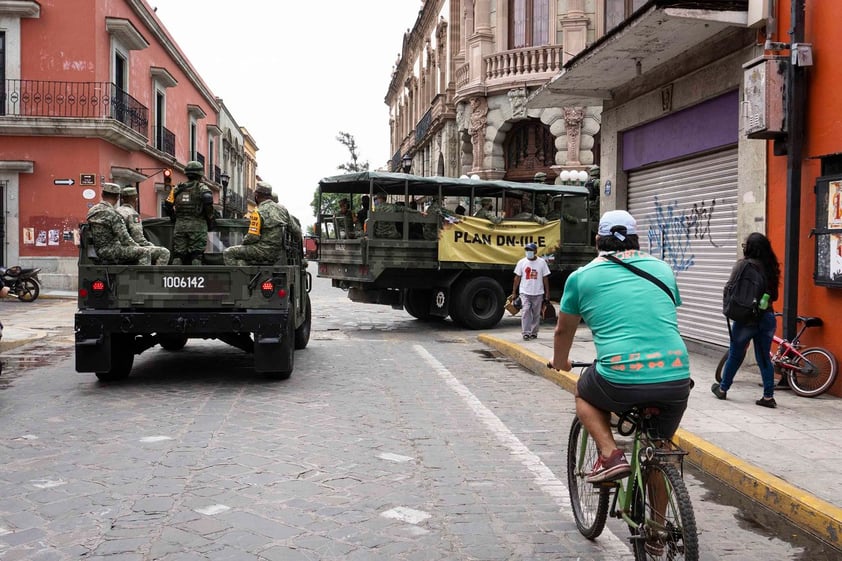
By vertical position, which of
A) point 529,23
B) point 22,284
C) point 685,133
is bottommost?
point 22,284

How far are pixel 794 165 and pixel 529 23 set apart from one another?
1911 cm

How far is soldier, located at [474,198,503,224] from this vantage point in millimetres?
16094

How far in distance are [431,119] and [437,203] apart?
20305 millimetres

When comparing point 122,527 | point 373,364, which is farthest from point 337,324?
point 122,527

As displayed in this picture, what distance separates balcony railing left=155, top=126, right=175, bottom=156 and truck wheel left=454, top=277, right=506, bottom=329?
2177 cm

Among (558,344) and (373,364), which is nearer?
(558,344)

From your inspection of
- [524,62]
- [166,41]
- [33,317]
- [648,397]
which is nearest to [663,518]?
[648,397]

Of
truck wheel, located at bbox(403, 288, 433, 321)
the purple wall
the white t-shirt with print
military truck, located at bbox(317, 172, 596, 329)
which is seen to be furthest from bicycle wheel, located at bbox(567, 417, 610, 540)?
truck wheel, located at bbox(403, 288, 433, 321)

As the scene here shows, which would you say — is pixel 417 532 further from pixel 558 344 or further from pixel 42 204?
pixel 42 204

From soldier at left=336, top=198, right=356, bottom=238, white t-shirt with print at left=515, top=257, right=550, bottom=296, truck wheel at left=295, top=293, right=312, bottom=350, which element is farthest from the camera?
soldier at left=336, top=198, right=356, bottom=238

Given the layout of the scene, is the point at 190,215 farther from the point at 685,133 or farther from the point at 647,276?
the point at 647,276

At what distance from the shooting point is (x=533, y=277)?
13.2 metres

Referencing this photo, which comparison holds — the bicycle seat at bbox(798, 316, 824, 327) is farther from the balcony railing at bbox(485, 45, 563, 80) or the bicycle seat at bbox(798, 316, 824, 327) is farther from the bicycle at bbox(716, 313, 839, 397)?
the balcony railing at bbox(485, 45, 563, 80)

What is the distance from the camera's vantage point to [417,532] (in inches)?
168
